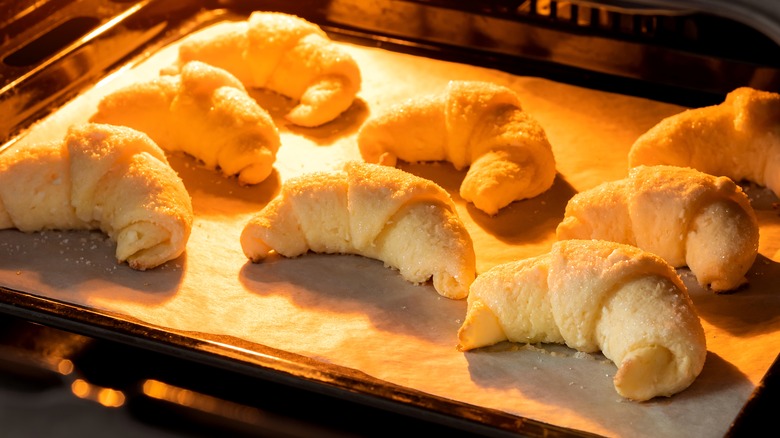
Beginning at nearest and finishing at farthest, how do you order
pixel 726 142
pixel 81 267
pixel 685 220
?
pixel 685 220 < pixel 81 267 < pixel 726 142

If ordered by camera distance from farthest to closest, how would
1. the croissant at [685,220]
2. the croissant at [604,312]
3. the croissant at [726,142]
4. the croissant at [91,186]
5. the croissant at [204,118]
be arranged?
the croissant at [204,118], the croissant at [726,142], the croissant at [91,186], the croissant at [685,220], the croissant at [604,312]

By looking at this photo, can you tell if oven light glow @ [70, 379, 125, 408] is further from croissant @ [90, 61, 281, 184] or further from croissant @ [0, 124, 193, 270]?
croissant @ [90, 61, 281, 184]

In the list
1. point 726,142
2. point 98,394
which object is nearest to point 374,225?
point 98,394

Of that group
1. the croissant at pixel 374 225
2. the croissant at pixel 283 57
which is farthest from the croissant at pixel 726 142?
the croissant at pixel 283 57

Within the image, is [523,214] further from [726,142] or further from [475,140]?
[726,142]

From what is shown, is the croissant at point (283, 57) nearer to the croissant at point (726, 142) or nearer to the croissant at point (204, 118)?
the croissant at point (204, 118)

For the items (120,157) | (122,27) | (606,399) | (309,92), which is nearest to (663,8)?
(606,399)

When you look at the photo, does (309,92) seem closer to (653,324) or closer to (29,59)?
(29,59)
